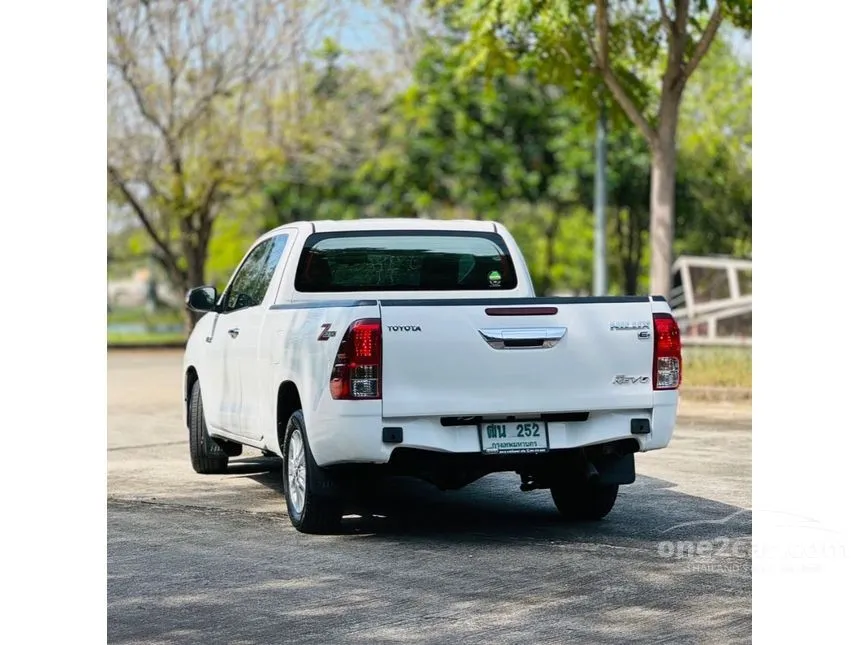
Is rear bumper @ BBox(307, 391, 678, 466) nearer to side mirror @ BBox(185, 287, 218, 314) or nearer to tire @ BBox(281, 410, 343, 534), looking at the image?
tire @ BBox(281, 410, 343, 534)

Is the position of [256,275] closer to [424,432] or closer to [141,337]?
[424,432]

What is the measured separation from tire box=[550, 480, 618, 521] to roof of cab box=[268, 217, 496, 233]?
184 centimetres

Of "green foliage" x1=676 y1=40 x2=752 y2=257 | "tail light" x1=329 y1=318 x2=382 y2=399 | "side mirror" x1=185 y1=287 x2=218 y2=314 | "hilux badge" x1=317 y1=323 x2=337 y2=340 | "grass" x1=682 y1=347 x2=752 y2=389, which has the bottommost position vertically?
"grass" x1=682 y1=347 x2=752 y2=389

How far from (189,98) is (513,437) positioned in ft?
77.2

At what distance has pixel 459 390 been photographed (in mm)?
8992

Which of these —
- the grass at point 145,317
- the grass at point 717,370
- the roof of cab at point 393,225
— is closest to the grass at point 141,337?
Answer: the grass at point 145,317

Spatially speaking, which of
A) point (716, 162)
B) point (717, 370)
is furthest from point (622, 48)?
point (716, 162)

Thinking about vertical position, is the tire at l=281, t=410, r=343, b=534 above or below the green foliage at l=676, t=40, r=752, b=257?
below

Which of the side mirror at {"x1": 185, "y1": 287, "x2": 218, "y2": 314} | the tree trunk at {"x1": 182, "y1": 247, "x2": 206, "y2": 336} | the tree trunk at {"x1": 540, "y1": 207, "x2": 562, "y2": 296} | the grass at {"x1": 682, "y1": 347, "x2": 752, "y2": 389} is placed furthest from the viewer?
the tree trunk at {"x1": 540, "y1": 207, "x2": 562, "y2": 296}

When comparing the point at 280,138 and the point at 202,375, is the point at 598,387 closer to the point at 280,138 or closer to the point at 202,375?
the point at 202,375

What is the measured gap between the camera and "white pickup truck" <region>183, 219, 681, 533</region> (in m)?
8.89

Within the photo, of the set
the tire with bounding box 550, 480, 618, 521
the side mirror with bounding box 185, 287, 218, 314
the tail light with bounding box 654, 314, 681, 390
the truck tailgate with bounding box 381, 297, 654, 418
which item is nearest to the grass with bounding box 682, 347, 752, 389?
the side mirror with bounding box 185, 287, 218, 314

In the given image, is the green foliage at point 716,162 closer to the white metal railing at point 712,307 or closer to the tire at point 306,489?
the white metal railing at point 712,307

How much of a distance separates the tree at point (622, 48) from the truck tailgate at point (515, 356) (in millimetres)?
10067
